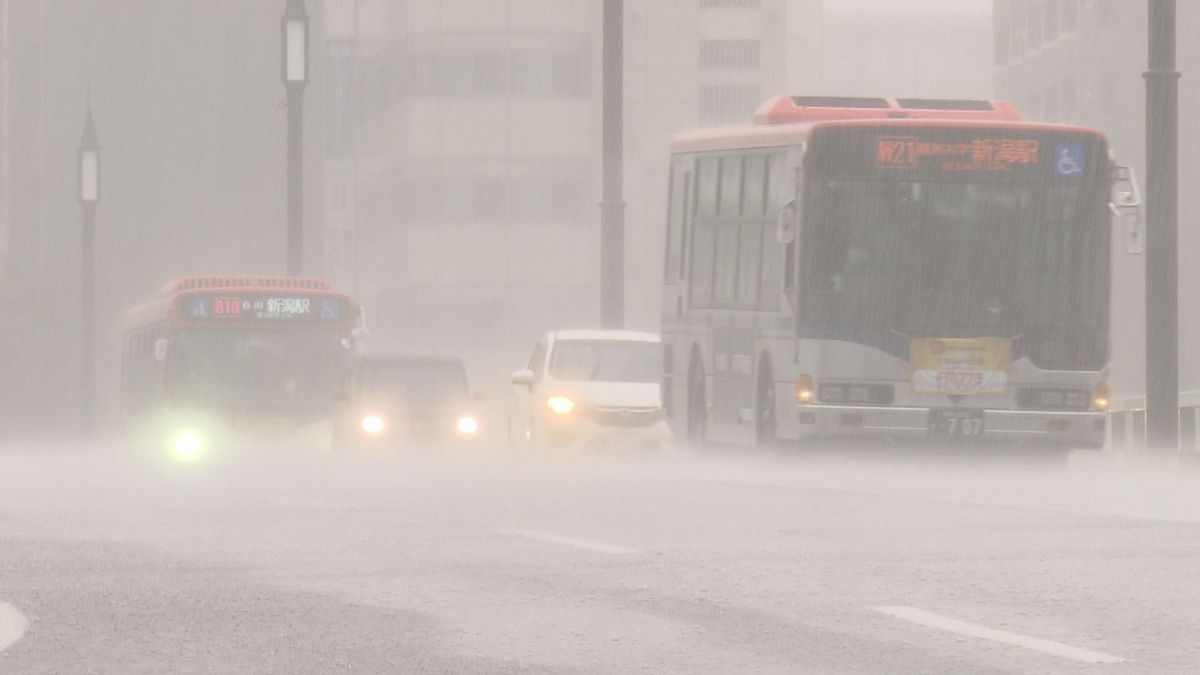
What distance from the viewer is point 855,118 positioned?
2511cm

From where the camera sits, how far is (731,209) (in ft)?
86.5

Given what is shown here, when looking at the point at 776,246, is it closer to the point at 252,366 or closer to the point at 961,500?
the point at 961,500

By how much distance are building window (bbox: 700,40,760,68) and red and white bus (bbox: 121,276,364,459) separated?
2789 inches

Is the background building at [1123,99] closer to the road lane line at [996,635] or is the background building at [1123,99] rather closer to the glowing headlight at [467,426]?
the glowing headlight at [467,426]

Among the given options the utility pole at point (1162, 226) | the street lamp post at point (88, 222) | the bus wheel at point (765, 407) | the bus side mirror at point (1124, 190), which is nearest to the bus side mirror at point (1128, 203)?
the bus side mirror at point (1124, 190)

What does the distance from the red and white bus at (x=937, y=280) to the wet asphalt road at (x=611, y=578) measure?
6.10 feet

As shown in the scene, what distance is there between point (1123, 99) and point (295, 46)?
4624 centimetres

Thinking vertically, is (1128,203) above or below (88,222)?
below

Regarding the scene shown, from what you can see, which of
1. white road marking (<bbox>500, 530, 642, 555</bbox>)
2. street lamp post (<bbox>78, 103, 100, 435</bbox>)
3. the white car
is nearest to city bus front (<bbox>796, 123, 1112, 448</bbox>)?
the white car

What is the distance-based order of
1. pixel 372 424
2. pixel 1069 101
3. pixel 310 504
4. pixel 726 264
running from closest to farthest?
pixel 310 504
pixel 726 264
pixel 372 424
pixel 1069 101

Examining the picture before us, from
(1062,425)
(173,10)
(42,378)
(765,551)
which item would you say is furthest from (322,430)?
(173,10)

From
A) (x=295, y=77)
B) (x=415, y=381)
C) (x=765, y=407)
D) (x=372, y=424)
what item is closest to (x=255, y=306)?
(x=415, y=381)

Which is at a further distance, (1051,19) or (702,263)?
(1051,19)

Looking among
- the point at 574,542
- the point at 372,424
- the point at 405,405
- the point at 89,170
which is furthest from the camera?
the point at 89,170
